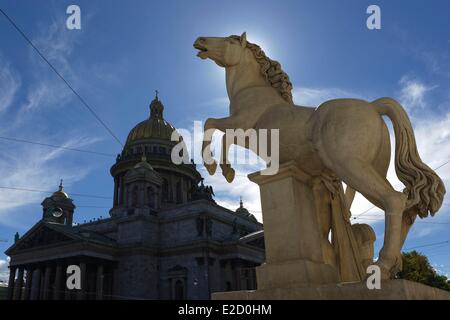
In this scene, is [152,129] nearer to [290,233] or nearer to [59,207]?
[59,207]

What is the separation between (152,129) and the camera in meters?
61.4

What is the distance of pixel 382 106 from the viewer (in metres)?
4.96

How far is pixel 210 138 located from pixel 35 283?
46067 millimetres

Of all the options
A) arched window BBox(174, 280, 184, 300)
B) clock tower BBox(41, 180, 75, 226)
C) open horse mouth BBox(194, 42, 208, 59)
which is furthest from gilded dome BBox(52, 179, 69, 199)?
open horse mouth BBox(194, 42, 208, 59)

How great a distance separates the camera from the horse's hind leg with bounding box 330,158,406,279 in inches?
168

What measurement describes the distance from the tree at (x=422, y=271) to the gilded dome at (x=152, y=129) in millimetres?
34298

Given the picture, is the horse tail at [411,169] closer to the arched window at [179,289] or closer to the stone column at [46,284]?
the arched window at [179,289]

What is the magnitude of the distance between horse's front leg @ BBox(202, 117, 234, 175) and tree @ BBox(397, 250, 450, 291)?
42.4m

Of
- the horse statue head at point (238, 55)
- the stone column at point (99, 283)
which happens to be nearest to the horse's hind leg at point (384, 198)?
the horse statue head at point (238, 55)

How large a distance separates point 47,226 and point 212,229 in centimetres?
1779

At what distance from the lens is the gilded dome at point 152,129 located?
60.7 meters
